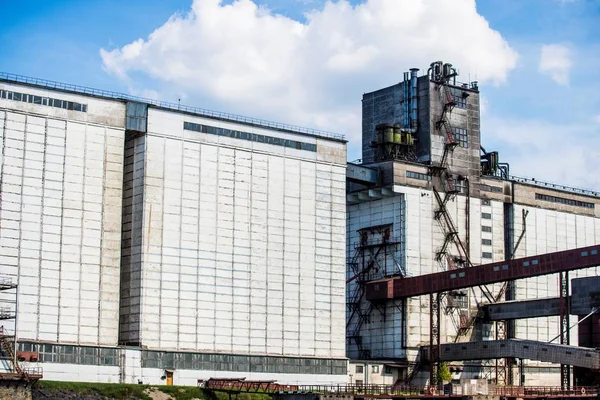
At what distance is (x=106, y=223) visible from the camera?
106m

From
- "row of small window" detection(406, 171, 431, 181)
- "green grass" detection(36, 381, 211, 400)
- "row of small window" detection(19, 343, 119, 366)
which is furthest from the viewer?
"row of small window" detection(406, 171, 431, 181)

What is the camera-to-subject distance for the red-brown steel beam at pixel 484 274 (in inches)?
4382

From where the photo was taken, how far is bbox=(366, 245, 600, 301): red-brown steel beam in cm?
11131

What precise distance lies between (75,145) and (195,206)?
14.8 metres

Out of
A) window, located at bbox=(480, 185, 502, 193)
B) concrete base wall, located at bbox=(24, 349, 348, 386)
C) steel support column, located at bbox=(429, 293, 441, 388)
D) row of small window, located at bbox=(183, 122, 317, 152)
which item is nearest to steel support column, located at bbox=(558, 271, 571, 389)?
steel support column, located at bbox=(429, 293, 441, 388)

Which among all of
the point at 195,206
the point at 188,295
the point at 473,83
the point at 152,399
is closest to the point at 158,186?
the point at 195,206

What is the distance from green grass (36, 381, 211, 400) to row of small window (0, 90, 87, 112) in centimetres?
2859

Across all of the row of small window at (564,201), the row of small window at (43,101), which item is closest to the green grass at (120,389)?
the row of small window at (43,101)

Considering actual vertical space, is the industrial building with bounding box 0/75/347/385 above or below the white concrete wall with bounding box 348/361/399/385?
above

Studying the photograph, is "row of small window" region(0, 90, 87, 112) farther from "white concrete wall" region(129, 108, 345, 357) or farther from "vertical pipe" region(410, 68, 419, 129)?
"vertical pipe" region(410, 68, 419, 129)

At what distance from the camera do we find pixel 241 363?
112m

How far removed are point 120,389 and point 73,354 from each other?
6.41 meters

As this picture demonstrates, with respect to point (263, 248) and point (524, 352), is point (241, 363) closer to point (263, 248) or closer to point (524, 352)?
point (263, 248)

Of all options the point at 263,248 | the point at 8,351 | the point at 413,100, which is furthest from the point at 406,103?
the point at 8,351
